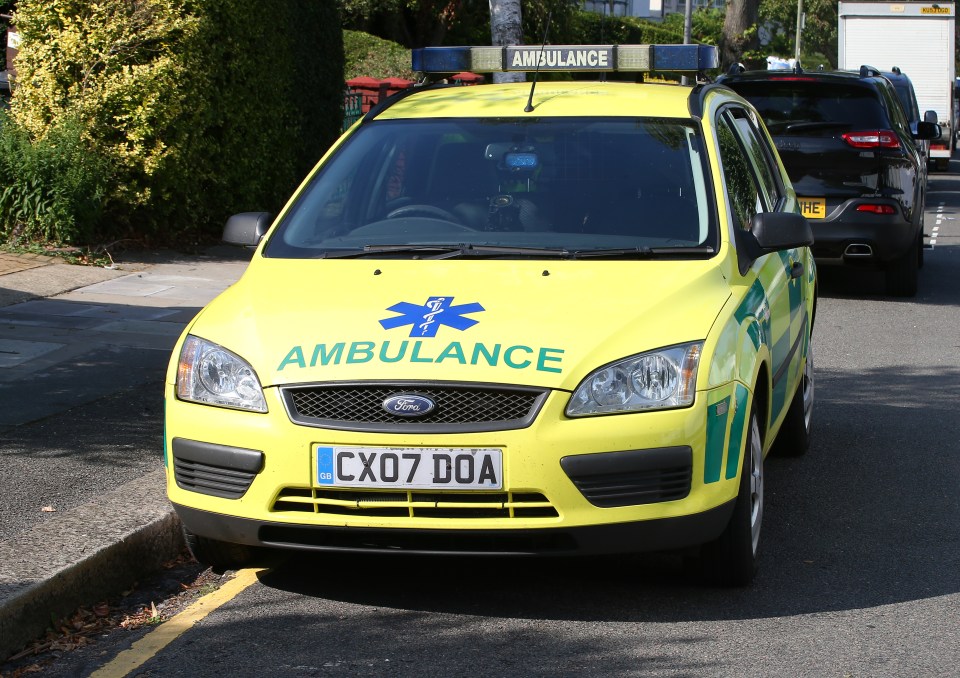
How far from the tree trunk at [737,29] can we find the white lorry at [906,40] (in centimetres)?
262

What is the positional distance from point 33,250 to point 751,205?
8350 mm

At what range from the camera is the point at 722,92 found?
6.69m

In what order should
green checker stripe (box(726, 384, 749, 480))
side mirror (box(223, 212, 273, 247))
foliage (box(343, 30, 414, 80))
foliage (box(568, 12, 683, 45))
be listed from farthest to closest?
foliage (box(568, 12, 683, 45)) → foliage (box(343, 30, 414, 80)) → side mirror (box(223, 212, 273, 247)) → green checker stripe (box(726, 384, 749, 480))

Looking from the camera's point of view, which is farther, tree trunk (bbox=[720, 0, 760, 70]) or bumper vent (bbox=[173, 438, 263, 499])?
tree trunk (bbox=[720, 0, 760, 70])

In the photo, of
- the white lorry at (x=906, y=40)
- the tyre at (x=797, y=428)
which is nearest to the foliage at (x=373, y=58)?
the white lorry at (x=906, y=40)

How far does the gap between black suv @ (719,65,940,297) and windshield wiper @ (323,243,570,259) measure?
7.31 m

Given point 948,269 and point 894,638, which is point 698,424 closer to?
point 894,638

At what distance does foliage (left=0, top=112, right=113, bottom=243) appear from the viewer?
41.6ft

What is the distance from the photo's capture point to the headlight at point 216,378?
4520mm

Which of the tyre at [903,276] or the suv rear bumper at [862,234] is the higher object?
the suv rear bumper at [862,234]

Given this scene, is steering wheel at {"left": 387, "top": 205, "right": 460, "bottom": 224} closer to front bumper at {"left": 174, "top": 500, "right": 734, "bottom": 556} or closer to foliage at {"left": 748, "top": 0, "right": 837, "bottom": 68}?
front bumper at {"left": 174, "top": 500, "right": 734, "bottom": 556}

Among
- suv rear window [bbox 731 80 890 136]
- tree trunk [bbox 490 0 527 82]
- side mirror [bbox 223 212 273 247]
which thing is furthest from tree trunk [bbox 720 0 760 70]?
side mirror [bbox 223 212 273 247]

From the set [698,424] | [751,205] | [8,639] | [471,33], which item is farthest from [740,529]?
[471,33]

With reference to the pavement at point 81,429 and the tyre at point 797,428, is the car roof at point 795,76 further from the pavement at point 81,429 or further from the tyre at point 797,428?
the tyre at point 797,428
